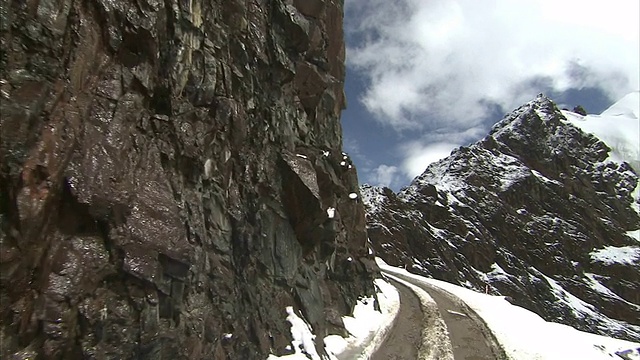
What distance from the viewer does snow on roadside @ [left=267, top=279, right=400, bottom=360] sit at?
36.1ft

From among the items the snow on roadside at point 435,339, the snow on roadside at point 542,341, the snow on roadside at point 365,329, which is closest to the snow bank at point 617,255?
the snow on roadside at point 542,341

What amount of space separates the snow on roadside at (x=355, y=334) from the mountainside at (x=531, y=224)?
211 ft

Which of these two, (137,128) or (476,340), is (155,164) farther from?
(476,340)

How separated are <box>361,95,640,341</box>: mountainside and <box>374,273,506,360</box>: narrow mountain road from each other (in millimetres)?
59416

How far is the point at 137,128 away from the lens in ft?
27.8

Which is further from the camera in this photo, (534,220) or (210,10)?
(534,220)

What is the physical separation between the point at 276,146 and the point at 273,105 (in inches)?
65.6

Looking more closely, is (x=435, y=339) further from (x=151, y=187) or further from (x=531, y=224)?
(x=531, y=224)

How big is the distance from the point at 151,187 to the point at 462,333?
13706mm

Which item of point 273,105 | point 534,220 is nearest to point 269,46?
point 273,105

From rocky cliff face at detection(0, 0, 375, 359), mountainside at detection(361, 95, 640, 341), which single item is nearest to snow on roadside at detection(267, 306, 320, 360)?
rocky cliff face at detection(0, 0, 375, 359)

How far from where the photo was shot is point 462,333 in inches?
640

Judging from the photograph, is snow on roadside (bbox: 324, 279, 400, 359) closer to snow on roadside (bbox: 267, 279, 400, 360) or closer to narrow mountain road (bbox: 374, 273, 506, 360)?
snow on roadside (bbox: 267, 279, 400, 360)

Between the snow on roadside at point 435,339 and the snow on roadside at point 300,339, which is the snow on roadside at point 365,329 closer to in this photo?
the snow on roadside at point 300,339
